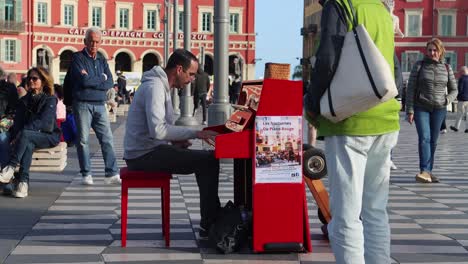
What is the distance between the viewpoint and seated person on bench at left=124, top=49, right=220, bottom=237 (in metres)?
8.02

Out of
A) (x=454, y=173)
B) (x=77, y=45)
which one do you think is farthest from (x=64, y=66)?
(x=454, y=173)

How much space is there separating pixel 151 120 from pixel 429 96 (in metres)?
6.28

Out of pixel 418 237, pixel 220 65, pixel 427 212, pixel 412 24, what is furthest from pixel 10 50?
pixel 418 237

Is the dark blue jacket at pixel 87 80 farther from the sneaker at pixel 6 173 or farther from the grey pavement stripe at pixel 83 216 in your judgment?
the grey pavement stripe at pixel 83 216

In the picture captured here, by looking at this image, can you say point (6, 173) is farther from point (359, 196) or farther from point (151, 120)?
point (359, 196)

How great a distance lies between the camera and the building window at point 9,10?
82.8 m

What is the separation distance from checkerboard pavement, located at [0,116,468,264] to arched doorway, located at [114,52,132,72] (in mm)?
80262

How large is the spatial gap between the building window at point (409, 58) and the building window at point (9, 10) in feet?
111

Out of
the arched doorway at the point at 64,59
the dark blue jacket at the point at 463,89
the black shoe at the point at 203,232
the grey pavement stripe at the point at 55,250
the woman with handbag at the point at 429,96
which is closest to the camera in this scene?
the grey pavement stripe at the point at 55,250

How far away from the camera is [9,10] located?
83.2 metres

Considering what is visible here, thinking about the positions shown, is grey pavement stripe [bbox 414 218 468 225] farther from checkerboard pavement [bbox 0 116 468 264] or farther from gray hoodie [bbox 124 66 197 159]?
gray hoodie [bbox 124 66 197 159]

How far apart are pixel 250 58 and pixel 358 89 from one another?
87975 mm

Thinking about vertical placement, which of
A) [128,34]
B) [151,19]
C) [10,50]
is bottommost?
[10,50]

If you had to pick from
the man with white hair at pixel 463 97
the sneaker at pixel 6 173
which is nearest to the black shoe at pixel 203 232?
the sneaker at pixel 6 173
